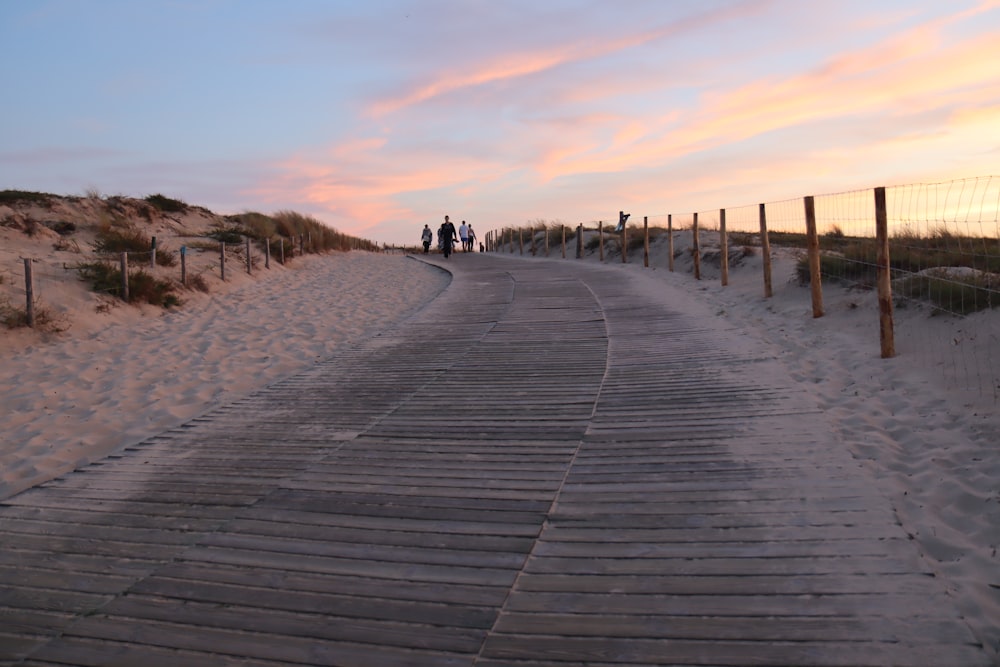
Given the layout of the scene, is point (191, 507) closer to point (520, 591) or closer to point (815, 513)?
point (520, 591)

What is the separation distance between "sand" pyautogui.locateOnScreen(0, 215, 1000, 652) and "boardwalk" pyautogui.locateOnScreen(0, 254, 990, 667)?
287 mm

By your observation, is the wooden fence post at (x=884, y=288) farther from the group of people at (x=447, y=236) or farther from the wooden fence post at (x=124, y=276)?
the group of people at (x=447, y=236)

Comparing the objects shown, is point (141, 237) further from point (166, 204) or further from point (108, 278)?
point (166, 204)

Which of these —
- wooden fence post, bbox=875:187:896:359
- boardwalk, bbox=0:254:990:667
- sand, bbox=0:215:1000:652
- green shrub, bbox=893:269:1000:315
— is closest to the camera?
boardwalk, bbox=0:254:990:667

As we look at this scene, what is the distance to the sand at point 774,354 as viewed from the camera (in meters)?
4.27

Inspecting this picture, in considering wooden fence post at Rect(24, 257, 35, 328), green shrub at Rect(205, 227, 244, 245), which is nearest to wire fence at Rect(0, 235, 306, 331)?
wooden fence post at Rect(24, 257, 35, 328)

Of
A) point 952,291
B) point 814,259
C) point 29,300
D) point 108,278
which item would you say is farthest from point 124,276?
point 952,291

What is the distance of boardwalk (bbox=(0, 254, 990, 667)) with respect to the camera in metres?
2.93

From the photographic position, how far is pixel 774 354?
8484mm

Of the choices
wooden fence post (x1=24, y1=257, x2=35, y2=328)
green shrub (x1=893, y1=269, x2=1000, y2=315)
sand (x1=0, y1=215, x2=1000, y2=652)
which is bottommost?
sand (x1=0, y1=215, x2=1000, y2=652)

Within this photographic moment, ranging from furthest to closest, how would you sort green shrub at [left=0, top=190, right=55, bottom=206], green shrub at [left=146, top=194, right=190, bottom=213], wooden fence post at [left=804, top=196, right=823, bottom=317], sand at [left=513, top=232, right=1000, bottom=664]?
green shrub at [left=146, top=194, right=190, bottom=213], green shrub at [left=0, top=190, right=55, bottom=206], wooden fence post at [left=804, top=196, right=823, bottom=317], sand at [left=513, top=232, right=1000, bottom=664]

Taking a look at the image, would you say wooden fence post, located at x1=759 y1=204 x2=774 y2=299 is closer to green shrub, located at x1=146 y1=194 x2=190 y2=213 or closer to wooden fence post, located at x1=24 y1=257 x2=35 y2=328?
wooden fence post, located at x1=24 y1=257 x2=35 y2=328

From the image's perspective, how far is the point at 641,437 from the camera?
5.53m

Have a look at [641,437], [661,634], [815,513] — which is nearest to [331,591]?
[661,634]
